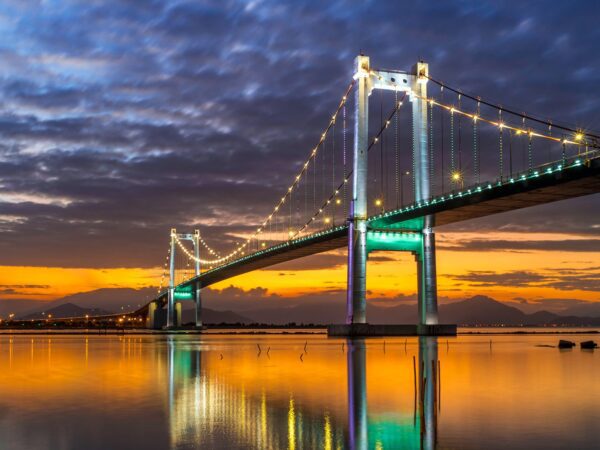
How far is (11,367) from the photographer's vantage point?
1286 inches

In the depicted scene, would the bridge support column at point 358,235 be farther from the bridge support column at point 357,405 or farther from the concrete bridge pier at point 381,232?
the bridge support column at point 357,405

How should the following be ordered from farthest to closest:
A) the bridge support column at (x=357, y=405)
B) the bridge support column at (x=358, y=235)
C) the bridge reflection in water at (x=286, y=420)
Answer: the bridge support column at (x=358, y=235), the bridge support column at (x=357, y=405), the bridge reflection in water at (x=286, y=420)

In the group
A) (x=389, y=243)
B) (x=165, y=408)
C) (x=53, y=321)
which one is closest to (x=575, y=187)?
(x=389, y=243)

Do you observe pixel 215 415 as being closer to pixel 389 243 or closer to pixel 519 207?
pixel 519 207

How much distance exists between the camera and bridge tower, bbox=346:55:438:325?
54.9m

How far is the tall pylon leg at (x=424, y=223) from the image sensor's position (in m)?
54.9

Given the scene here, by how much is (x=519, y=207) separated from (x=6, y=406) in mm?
35226

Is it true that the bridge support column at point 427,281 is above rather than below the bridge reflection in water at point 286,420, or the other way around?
above

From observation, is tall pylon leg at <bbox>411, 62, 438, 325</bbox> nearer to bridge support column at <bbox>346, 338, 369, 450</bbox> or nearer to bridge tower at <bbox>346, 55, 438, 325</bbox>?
bridge tower at <bbox>346, 55, 438, 325</bbox>

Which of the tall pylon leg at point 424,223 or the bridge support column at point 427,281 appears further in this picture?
the bridge support column at point 427,281

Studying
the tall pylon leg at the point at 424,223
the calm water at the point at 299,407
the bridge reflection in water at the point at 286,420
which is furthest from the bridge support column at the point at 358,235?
the bridge reflection in water at the point at 286,420

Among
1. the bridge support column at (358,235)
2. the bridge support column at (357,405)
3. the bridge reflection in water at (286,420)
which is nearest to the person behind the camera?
the bridge reflection in water at (286,420)

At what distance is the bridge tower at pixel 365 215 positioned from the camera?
5491 centimetres

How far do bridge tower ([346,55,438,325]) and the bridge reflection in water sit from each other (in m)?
31.6
